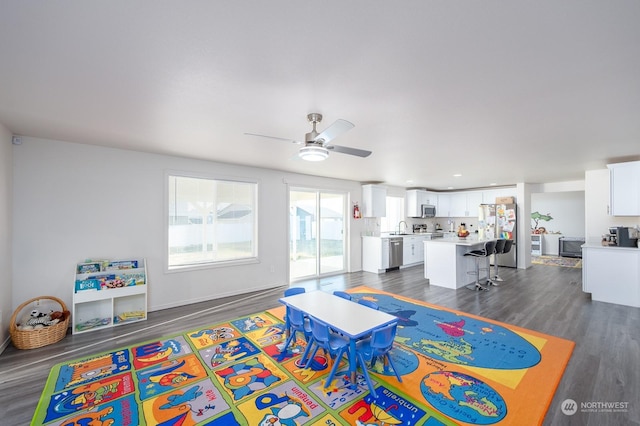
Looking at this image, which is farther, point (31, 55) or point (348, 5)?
point (31, 55)

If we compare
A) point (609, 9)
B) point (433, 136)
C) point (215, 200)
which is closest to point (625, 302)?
point (433, 136)

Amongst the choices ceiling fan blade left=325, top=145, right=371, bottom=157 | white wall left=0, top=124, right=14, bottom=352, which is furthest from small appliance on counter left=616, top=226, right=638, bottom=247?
white wall left=0, top=124, right=14, bottom=352

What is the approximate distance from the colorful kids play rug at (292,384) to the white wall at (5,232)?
1.14 meters

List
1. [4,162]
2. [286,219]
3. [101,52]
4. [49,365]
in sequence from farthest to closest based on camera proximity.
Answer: [286,219] < [4,162] < [49,365] < [101,52]

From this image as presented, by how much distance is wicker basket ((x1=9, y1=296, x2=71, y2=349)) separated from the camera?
300cm

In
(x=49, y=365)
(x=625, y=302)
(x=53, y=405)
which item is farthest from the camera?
(x=625, y=302)

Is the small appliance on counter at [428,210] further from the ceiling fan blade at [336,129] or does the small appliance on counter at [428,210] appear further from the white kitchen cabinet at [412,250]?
the ceiling fan blade at [336,129]

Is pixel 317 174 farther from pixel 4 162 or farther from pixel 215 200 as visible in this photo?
pixel 4 162

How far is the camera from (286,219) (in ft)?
19.3

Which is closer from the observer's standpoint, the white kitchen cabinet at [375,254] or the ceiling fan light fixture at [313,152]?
the ceiling fan light fixture at [313,152]

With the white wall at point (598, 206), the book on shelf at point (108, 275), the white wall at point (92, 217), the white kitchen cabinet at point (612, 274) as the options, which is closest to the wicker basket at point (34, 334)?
the white wall at point (92, 217)

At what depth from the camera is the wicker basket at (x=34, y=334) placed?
300cm

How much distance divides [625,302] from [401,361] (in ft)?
15.0

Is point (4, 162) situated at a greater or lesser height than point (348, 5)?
lesser
